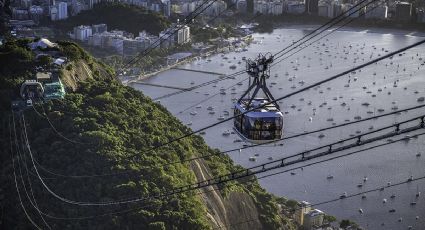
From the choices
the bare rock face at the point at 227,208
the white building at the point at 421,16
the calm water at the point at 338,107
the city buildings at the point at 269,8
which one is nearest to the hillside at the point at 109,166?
the bare rock face at the point at 227,208

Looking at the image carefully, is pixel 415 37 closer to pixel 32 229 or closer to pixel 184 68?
pixel 184 68

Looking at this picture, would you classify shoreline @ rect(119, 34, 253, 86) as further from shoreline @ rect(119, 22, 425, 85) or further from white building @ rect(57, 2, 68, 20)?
white building @ rect(57, 2, 68, 20)

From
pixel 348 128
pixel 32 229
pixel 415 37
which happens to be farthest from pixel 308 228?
pixel 415 37

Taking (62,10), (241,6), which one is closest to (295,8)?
(241,6)

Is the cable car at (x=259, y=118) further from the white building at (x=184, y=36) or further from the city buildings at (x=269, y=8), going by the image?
the city buildings at (x=269, y=8)

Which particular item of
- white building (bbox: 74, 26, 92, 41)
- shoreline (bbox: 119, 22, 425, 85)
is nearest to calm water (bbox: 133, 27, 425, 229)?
shoreline (bbox: 119, 22, 425, 85)
